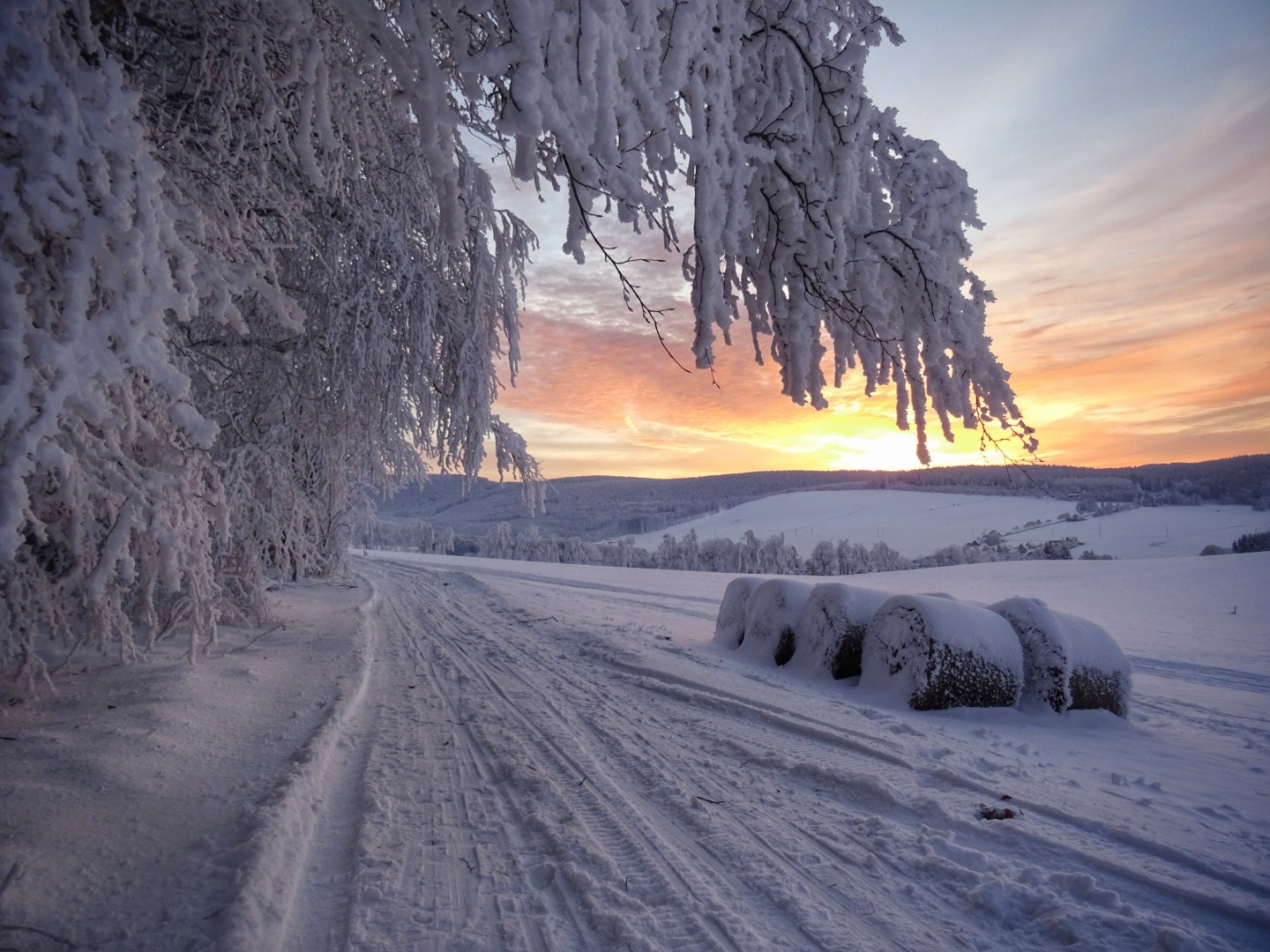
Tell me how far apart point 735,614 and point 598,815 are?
5.74m

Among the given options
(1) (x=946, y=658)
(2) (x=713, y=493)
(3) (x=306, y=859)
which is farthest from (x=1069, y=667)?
(2) (x=713, y=493)

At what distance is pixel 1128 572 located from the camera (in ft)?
68.5

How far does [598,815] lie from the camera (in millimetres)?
3045

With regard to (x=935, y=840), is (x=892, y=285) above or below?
above

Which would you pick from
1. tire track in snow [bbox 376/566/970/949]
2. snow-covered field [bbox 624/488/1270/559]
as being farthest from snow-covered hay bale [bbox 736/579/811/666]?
snow-covered field [bbox 624/488/1270/559]

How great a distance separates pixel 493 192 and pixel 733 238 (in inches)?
190

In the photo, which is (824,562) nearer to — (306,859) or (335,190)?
(335,190)

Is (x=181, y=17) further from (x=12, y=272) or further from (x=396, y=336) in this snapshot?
(x=396, y=336)

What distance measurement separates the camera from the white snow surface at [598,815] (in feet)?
7.34

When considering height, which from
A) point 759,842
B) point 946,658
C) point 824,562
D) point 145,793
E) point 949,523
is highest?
point 949,523

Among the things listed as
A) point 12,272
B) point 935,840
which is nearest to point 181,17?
point 12,272

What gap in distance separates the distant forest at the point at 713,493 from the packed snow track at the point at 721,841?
5.64 ft

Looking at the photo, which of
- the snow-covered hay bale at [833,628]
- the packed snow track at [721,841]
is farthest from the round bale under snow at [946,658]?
the snow-covered hay bale at [833,628]

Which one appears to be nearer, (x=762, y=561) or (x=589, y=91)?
(x=589, y=91)
